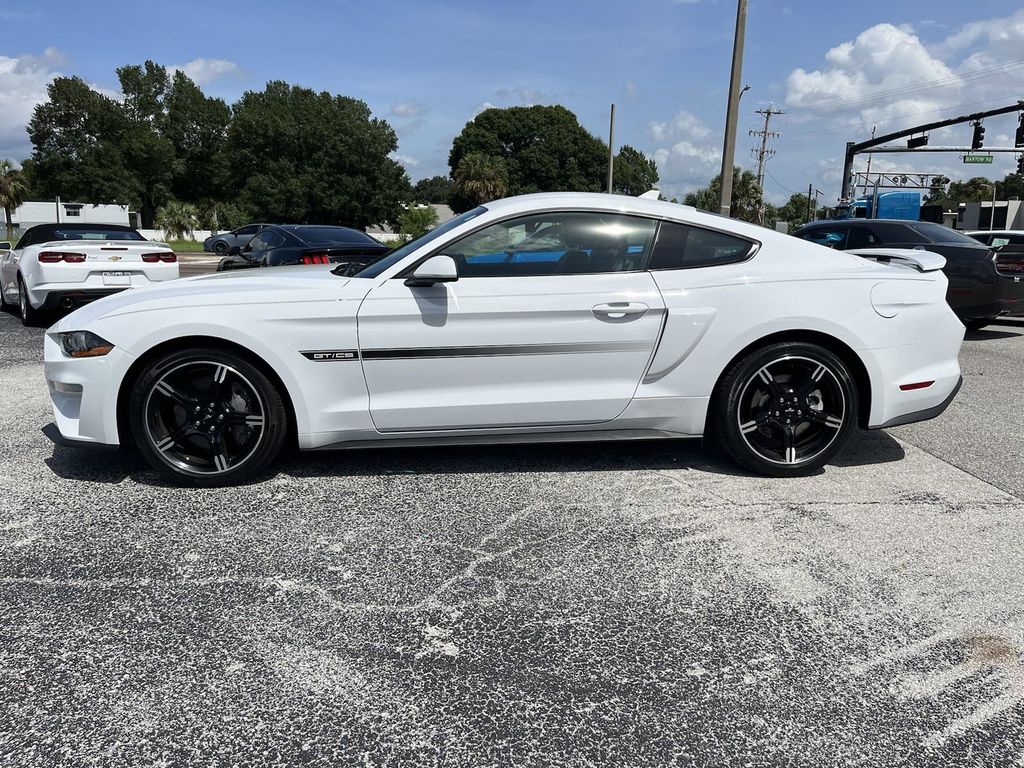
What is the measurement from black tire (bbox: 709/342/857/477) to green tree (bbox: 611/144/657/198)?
293 ft

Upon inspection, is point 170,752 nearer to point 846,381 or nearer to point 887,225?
point 846,381

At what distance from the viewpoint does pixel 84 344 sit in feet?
12.3

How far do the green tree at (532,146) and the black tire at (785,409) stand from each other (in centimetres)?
7292

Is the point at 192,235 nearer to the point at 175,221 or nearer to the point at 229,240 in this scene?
the point at 175,221

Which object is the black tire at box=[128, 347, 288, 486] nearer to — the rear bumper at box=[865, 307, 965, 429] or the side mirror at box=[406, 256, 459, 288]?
the side mirror at box=[406, 256, 459, 288]

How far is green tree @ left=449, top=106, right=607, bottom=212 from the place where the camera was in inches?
2963

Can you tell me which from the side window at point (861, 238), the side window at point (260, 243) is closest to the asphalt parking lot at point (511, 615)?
the side window at point (861, 238)

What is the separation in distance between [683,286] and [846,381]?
102 centimetres

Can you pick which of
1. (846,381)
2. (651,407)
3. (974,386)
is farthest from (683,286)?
(974,386)

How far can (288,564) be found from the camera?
307 cm

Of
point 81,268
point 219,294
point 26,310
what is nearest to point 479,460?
point 219,294

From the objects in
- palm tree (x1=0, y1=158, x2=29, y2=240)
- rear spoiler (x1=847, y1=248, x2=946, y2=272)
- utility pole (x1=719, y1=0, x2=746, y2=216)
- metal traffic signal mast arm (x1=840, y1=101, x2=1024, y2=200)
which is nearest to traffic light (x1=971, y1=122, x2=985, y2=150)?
metal traffic signal mast arm (x1=840, y1=101, x2=1024, y2=200)

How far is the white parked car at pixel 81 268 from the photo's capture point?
8930 mm

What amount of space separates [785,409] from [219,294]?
9.81 feet
